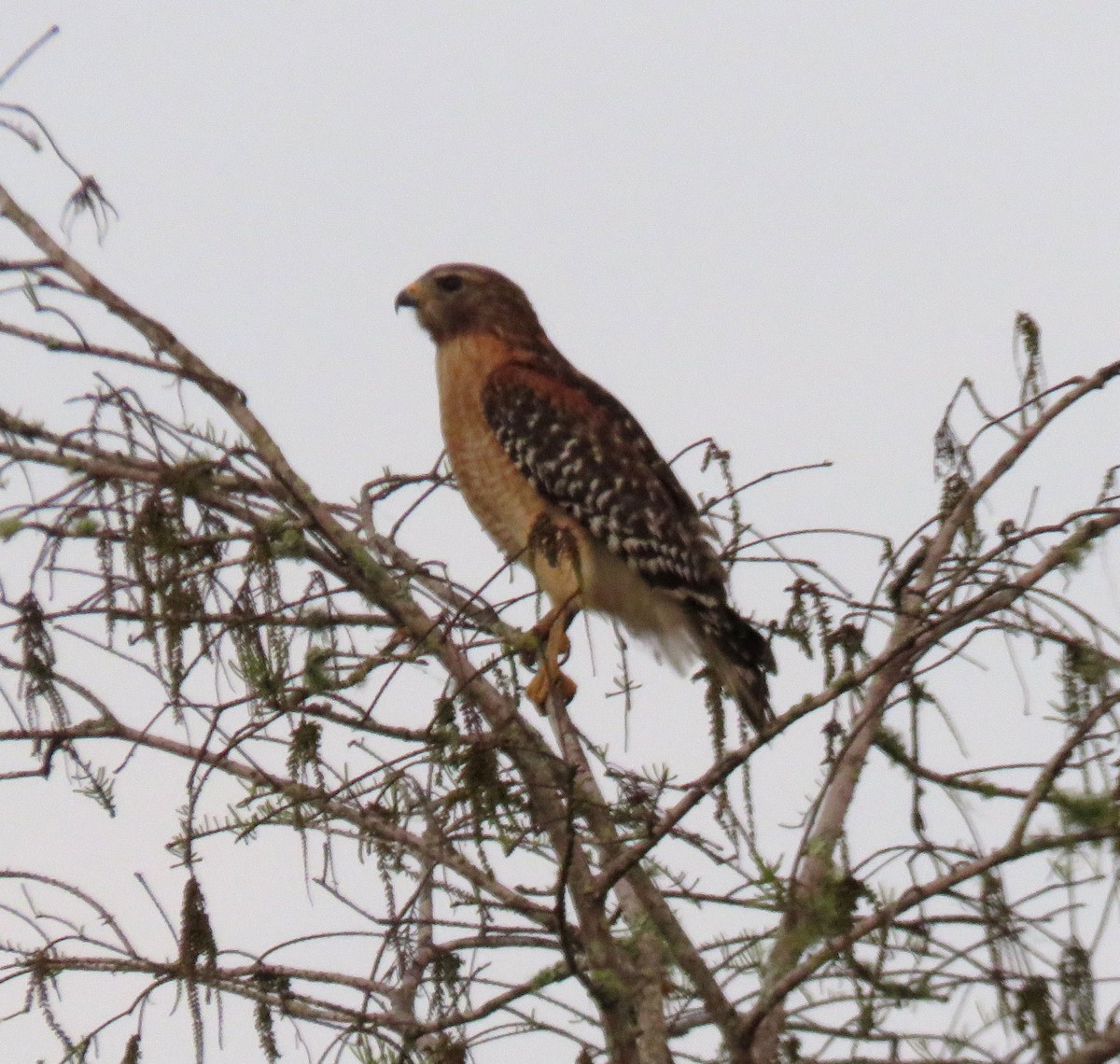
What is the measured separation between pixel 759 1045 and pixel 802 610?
1.02 metres

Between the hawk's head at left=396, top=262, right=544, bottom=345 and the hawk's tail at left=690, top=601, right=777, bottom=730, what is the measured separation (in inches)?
68.9

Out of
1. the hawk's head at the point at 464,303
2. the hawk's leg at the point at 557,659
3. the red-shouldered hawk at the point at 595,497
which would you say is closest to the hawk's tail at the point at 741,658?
the red-shouldered hawk at the point at 595,497

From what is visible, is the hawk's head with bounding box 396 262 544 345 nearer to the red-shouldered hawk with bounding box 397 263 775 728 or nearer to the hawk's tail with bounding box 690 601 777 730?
the red-shouldered hawk with bounding box 397 263 775 728

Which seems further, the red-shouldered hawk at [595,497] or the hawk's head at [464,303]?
the hawk's head at [464,303]

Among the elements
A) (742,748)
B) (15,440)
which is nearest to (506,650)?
(742,748)

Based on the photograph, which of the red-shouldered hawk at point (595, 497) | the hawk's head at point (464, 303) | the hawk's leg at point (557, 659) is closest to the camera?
the hawk's leg at point (557, 659)

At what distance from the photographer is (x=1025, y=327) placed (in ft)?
14.2

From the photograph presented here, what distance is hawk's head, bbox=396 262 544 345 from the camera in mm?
7754

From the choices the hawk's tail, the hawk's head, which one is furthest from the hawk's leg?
the hawk's head

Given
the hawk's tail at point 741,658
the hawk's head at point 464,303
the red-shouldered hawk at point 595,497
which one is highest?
the hawk's head at point 464,303

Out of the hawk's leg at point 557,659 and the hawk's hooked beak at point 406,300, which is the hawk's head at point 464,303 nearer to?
the hawk's hooked beak at point 406,300

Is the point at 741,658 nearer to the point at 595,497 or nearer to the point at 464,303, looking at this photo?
the point at 595,497

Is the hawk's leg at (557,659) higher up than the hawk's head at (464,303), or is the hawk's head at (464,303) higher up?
the hawk's head at (464,303)

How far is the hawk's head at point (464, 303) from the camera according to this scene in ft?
25.4
